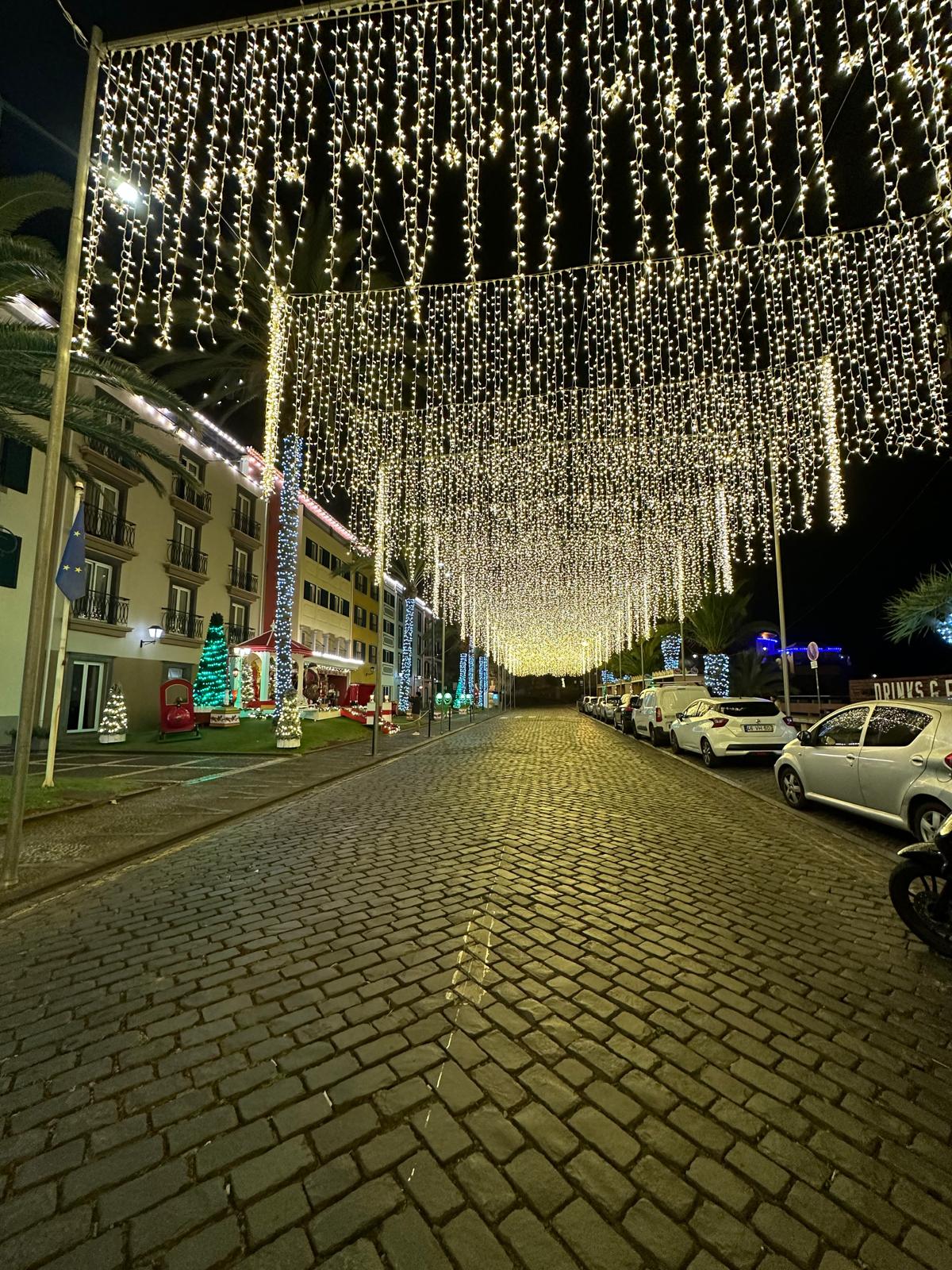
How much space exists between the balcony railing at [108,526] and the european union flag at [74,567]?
12454 mm

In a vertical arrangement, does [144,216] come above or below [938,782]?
above

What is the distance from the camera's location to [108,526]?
20891 mm

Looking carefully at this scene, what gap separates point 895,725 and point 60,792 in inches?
465

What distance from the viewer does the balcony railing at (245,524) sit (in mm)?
28438

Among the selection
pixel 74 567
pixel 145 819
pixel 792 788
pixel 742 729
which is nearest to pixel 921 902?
pixel 792 788

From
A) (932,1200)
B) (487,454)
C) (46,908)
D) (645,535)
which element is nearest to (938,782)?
(932,1200)

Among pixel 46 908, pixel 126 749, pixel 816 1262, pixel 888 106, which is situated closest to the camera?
pixel 816 1262

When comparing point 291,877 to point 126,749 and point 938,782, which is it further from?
point 126,749

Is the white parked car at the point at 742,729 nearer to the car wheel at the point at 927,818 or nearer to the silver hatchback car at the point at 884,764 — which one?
the silver hatchback car at the point at 884,764

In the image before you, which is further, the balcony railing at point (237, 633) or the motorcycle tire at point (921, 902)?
the balcony railing at point (237, 633)

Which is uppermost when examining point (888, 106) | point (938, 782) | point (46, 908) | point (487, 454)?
point (487, 454)

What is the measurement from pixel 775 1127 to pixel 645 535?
25567 millimetres

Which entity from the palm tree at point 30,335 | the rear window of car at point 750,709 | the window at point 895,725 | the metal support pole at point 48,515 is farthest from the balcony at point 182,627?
the window at point 895,725

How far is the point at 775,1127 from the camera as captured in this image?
90.1 inches
